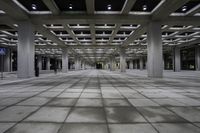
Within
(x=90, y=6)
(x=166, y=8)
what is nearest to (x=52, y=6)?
(x=90, y=6)

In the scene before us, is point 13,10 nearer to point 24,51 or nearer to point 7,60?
point 24,51

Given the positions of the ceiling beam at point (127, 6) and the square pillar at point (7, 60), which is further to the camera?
the square pillar at point (7, 60)

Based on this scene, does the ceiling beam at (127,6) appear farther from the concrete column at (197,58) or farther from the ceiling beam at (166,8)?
the concrete column at (197,58)

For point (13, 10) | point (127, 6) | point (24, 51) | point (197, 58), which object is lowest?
point (24, 51)

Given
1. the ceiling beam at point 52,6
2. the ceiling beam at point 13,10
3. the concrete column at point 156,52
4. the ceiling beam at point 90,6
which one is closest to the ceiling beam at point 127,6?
the ceiling beam at point 90,6

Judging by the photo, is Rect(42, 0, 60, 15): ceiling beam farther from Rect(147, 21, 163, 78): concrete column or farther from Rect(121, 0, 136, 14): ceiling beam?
Rect(147, 21, 163, 78): concrete column

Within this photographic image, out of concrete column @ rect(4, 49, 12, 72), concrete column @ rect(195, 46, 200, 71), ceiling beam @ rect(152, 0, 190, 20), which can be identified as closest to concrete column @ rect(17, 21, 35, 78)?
ceiling beam @ rect(152, 0, 190, 20)

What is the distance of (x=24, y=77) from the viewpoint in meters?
19.1

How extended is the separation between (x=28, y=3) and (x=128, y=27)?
13.0m

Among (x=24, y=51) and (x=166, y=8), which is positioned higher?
(x=166, y=8)

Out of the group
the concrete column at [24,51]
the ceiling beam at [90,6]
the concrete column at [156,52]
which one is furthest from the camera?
the concrete column at [156,52]

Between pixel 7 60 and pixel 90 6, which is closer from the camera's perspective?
pixel 90 6

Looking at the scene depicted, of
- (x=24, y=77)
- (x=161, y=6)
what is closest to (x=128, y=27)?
(x=161, y=6)

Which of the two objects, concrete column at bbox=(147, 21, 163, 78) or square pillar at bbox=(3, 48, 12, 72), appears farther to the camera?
square pillar at bbox=(3, 48, 12, 72)
